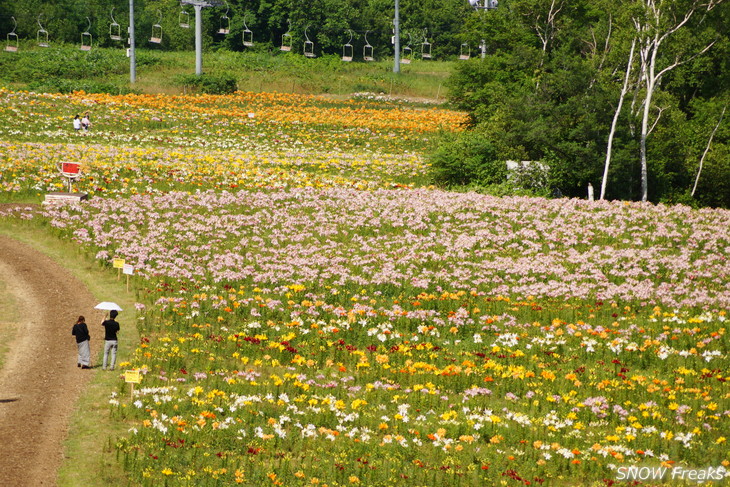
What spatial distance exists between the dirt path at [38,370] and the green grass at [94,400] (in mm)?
239

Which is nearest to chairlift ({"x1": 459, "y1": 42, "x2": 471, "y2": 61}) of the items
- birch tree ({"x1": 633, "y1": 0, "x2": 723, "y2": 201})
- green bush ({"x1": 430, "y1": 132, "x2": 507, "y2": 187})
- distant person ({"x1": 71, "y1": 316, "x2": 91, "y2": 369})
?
green bush ({"x1": 430, "y1": 132, "x2": 507, "y2": 187})

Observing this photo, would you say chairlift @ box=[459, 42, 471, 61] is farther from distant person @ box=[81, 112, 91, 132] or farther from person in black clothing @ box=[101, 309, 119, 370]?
person in black clothing @ box=[101, 309, 119, 370]

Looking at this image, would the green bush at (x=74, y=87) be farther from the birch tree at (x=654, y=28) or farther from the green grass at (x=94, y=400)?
the birch tree at (x=654, y=28)

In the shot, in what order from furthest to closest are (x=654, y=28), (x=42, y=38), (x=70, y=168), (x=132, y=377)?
(x=42, y=38)
(x=654, y=28)
(x=70, y=168)
(x=132, y=377)

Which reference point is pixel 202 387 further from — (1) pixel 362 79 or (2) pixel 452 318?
(1) pixel 362 79

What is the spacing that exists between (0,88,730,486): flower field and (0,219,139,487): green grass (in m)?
0.37

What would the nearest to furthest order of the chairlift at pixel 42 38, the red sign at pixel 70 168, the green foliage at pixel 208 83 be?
the red sign at pixel 70 168
the chairlift at pixel 42 38
the green foliage at pixel 208 83

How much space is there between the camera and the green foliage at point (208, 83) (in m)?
79.1

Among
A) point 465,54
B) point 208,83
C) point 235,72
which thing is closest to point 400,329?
point 208,83

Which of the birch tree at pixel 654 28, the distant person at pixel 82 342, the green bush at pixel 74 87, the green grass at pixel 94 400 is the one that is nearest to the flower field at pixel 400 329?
the green grass at pixel 94 400

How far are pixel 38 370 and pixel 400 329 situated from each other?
9.34 meters

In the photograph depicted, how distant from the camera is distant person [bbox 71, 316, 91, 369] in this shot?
20.9 m

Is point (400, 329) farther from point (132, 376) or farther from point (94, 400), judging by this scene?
point (94, 400)

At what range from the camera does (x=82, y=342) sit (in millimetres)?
21000
